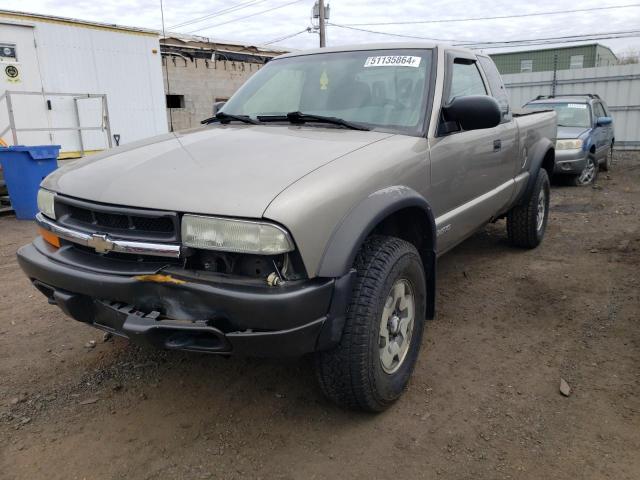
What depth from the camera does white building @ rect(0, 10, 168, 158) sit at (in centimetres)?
941

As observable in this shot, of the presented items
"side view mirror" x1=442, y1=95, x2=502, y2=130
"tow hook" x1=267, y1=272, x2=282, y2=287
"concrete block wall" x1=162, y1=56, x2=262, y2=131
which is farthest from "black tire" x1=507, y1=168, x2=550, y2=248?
"concrete block wall" x1=162, y1=56, x2=262, y2=131

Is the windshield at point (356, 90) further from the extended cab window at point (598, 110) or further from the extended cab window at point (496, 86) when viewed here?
the extended cab window at point (598, 110)

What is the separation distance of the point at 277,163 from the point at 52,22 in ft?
31.5

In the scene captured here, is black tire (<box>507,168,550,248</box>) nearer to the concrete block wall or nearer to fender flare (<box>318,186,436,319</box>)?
fender flare (<box>318,186,436,319</box>)

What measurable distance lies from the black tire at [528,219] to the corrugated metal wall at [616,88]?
12.7 m

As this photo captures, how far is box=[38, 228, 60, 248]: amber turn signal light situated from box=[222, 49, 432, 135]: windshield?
1.46 m

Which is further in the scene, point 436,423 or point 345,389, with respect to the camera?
point 436,423

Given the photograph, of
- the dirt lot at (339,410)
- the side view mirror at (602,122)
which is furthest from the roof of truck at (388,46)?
the side view mirror at (602,122)

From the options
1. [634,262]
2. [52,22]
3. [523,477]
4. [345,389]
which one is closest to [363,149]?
[345,389]

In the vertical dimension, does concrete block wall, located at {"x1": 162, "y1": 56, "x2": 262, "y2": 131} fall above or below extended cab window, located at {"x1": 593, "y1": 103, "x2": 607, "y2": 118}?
above

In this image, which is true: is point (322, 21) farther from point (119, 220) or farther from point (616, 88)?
point (119, 220)

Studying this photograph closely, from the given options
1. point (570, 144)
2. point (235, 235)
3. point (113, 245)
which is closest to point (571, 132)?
point (570, 144)

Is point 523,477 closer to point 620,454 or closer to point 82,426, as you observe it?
point 620,454

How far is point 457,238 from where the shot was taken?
3695 mm
